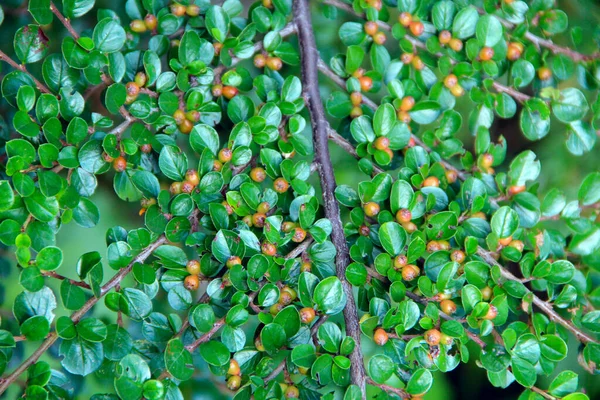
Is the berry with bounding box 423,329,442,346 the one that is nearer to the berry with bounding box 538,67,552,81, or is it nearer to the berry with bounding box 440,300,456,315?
the berry with bounding box 440,300,456,315

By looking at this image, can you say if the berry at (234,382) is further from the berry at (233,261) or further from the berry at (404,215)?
the berry at (404,215)

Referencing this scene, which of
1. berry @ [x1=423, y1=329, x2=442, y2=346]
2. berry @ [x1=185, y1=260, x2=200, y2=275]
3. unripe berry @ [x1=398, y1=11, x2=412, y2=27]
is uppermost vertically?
unripe berry @ [x1=398, y1=11, x2=412, y2=27]

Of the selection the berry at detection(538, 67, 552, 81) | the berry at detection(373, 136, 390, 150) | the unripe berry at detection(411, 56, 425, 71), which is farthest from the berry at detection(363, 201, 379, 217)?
the berry at detection(538, 67, 552, 81)

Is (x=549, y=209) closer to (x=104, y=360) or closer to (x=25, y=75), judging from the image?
Answer: (x=104, y=360)

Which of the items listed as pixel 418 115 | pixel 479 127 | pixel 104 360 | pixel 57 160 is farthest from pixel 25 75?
pixel 479 127

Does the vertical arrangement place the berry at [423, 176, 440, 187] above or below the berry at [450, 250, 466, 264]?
above

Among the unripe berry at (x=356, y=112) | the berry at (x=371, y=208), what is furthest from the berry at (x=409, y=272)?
the unripe berry at (x=356, y=112)

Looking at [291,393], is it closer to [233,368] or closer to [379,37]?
[233,368]

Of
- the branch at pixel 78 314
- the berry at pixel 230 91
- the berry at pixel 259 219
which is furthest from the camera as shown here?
the berry at pixel 230 91

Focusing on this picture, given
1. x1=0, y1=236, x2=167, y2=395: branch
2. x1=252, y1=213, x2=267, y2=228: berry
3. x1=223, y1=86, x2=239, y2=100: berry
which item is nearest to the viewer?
x1=0, y1=236, x2=167, y2=395: branch
